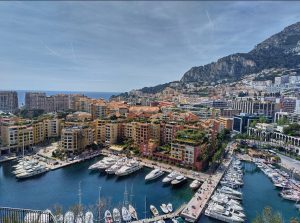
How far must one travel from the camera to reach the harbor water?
1198 cm

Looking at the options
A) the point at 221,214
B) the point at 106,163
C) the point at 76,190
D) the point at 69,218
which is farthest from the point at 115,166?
the point at 221,214

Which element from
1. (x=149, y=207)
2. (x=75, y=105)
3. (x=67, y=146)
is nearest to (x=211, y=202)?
(x=149, y=207)

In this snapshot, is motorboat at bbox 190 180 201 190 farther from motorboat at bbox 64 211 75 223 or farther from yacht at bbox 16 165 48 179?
yacht at bbox 16 165 48 179

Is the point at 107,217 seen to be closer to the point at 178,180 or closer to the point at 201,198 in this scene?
the point at 201,198

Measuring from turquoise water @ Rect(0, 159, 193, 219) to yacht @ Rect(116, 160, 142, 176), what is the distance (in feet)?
1.14

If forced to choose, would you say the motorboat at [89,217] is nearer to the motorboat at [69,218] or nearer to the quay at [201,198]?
the motorboat at [69,218]

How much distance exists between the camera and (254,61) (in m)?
76.6

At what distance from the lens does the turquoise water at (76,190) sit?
12117 mm

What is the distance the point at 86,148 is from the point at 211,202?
474 inches

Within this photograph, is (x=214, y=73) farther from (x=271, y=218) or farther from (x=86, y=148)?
(x=271, y=218)

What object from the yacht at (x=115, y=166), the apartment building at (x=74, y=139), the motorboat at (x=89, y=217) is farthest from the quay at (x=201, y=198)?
the apartment building at (x=74, y=139)

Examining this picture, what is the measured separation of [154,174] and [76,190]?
15.3ft

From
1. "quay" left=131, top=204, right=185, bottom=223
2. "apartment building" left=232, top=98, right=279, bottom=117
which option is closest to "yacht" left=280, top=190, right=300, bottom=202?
"quay" left=131, top=204, right=185, bottom=223

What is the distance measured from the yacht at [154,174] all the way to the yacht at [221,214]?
458cm
